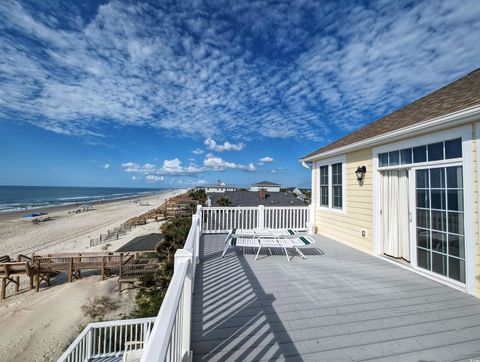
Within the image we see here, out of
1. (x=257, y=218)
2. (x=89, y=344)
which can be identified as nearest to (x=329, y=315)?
(x=89, y=344)

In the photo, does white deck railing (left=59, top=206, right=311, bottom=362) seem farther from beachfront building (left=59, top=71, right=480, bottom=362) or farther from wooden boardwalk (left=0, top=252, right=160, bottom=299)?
wooden boardwalk (left=0, top=252, right=160, bottom=299)

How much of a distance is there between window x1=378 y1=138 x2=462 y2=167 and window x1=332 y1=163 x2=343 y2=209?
1.41 meters

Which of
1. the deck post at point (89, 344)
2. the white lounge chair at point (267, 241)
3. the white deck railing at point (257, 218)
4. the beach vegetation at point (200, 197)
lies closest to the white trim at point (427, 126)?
the white lounge chair at point (267, 241)

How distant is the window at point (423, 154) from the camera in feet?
10.6

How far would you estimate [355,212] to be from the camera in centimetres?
538

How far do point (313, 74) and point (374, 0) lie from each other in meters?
3.13

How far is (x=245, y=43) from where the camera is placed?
8.85 meters

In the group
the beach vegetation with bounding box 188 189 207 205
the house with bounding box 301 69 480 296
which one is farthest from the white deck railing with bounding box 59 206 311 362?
the beach vegetation with bounding box 188 189 207 205

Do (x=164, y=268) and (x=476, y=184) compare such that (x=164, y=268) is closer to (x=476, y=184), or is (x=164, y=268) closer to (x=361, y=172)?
(x=361, y=172)

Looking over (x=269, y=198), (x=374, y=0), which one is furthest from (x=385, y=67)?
(x=269, y=198)

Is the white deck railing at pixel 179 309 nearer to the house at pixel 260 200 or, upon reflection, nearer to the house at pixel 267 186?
the house at pixel 260 200

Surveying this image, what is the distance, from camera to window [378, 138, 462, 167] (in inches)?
127

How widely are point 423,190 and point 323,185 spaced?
10.4ft

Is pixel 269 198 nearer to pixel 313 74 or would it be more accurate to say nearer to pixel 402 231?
pixel 313 74
